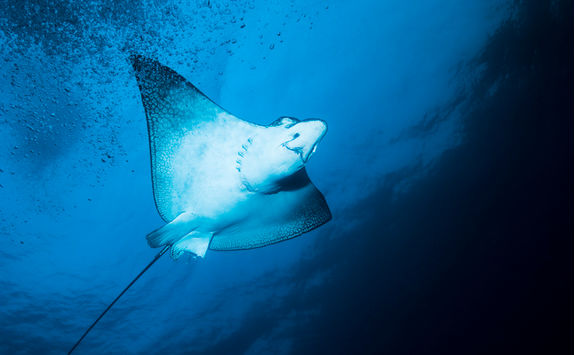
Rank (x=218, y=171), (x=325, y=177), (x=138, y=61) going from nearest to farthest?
1. (x=138, y=61)
2. (x=218, y=171)
3. (x=325, y=177)

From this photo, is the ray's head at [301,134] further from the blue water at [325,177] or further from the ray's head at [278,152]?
the blue water at [325,177]

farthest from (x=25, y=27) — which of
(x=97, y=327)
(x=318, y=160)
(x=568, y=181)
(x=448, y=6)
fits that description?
(x=568, y=181)

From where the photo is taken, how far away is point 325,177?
8.84 metres

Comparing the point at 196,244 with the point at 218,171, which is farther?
the point at 196,244

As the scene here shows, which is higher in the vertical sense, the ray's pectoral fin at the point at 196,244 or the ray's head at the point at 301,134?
the ray's pectoral fin at the point at 196,244

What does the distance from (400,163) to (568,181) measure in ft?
34.7

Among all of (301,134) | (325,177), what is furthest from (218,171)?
(325,177)

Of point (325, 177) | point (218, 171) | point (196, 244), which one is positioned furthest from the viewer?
point (325, 177)

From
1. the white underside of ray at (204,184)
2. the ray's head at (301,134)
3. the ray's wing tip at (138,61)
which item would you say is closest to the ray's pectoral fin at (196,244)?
the white underside of ray at (204,184)

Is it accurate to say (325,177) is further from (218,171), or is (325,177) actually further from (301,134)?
(301,134)

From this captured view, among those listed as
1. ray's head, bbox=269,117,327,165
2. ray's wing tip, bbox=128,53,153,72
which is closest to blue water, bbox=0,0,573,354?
ray's wing tip, bbox=128,53,153,72

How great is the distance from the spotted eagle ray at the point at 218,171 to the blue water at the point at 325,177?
349 centimetres

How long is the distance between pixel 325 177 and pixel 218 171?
658cm

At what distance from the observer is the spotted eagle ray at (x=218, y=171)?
2.14 m
